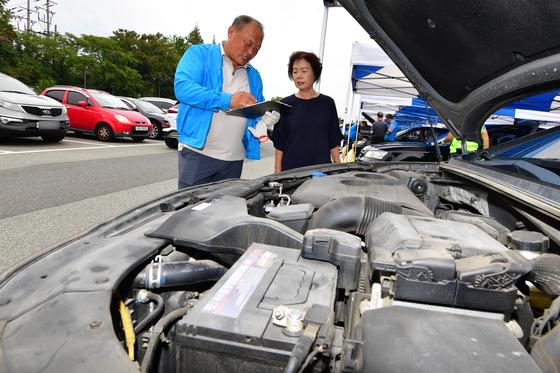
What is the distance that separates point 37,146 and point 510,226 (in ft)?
29.3

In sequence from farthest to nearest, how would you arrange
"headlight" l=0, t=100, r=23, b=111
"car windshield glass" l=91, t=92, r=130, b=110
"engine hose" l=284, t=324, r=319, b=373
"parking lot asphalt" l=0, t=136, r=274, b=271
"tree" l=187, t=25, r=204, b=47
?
"tree" l=187, t=25, r=204, b=47
"car windshield glass" l=91, t=92, r=130, b=110
"headlight" l=0, t=100, r=23, b=111
"parking lot asphalt" l=0, t=136, r=274, b=271
"engine hose" l=284, t=324, r=319, b=373

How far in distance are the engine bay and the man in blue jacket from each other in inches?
43.1

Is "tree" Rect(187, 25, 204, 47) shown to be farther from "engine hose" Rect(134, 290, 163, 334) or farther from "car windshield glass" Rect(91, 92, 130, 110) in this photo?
"engine hose" Rect(134, 290, 163, 334)

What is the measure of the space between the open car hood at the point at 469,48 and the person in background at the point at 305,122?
97cm

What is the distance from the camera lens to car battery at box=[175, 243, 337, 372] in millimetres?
780

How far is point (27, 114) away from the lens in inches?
297

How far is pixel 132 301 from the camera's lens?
3.66 feet

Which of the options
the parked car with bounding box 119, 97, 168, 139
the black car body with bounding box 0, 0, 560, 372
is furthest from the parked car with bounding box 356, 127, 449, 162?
the parked car with bounding box 119, 97, 168, 139

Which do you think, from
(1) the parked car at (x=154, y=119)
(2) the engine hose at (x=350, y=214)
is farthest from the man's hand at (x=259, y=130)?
(1) the parked car at (x=154, y=119)

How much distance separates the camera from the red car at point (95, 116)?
10.2m

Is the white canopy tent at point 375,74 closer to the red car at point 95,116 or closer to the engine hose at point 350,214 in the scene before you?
the engine hose at point 350,214

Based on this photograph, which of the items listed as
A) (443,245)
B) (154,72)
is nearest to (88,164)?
(443,245)

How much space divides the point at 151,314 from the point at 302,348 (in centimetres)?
49

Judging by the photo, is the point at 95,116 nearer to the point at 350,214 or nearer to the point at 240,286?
the point at 350,214
